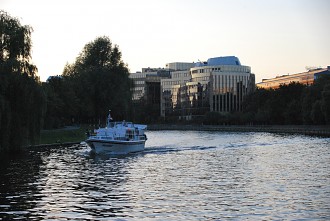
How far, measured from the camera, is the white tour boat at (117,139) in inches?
2926

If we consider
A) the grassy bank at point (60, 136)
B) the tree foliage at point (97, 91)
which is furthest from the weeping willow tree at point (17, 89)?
the tree foliage at point (97, 91)

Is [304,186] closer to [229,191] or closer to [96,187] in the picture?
[229,191]

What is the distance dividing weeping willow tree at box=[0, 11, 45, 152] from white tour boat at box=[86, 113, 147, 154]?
443 inches

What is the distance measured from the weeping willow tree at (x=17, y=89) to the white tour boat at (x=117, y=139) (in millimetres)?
11253

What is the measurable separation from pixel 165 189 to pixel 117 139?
125 ft

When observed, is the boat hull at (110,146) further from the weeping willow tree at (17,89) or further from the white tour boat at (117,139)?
the weeping willow tree at (17,89)

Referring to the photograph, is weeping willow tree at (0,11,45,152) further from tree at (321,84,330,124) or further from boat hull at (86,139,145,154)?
tree at (321,84,330,124)

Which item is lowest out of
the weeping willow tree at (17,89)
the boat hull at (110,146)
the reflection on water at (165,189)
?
the reflection on water at (165,189)

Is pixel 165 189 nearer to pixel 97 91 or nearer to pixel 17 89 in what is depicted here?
pixel 17 89

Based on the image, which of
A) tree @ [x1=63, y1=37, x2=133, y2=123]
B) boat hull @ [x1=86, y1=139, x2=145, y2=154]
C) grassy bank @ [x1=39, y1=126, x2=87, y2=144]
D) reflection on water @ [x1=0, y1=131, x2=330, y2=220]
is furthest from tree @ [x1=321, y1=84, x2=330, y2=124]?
reflection on water @ [x1=0, y1=131, x2=330, y2=220]

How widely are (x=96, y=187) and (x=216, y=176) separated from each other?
10.9m

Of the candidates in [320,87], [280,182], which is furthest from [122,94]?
[280,182]

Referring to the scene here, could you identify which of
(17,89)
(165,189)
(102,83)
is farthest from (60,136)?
(165,189)

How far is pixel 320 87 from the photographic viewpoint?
6727 inches
